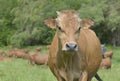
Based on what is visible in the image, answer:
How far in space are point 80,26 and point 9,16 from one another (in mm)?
32770

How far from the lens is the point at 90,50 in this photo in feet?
25.1

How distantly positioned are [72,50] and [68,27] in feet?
1.39

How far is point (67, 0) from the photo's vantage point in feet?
103

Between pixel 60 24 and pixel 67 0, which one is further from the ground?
pixel 60 24

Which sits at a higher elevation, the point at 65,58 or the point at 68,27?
the point at 68,27

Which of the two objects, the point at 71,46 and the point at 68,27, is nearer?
the point at 71,46

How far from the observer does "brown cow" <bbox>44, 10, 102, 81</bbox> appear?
6.21m

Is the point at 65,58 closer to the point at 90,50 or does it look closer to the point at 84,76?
the point at 84,76

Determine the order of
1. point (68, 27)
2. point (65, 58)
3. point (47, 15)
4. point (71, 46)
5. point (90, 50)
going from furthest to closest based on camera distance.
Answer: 1. point (47, 15)
2. point (90, 50)
3. point (65, 58)
4. point (68, 27)
5. point (71, 46)

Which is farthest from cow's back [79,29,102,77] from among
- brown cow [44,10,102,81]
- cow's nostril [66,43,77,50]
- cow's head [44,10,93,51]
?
cow's nostril [66,43,77,50]

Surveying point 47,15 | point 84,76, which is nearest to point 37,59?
point 47,15

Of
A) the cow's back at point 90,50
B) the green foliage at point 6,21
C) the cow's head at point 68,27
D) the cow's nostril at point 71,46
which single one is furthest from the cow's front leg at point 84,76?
the green foliage at point 6,21

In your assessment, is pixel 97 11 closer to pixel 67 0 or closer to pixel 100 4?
pixel 100 4

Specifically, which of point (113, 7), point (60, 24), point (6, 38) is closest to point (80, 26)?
point (60, 24)
